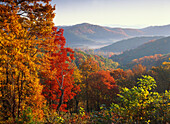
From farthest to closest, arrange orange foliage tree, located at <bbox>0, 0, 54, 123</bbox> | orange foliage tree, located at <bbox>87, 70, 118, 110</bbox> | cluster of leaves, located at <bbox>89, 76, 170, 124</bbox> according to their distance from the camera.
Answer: orange foliage tree, located at <bbox>87, 70, 118, 110</bbox> → orange foliage tree, located at <bbox>0, 0, 54, 123</bbox> → cluster of leaves, located at <bbox>89, 76, 170, 124</bbox>

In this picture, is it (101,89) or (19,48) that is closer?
(19,48)

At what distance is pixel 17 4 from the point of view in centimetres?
1016

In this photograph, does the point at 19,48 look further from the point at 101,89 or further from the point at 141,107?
the point at 101,89

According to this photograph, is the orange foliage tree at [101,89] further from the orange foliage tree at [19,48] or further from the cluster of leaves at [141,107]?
the cluster of leaves at [141,107]

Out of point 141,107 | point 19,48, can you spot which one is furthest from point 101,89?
point 141,107

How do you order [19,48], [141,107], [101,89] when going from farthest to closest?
[101,89] < [19,48] < [141,107]

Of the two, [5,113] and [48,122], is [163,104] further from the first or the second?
[5,113]

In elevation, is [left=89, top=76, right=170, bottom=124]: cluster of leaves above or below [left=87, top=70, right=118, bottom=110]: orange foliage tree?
above

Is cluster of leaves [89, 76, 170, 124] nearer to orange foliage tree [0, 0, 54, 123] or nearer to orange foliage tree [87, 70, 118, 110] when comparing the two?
orange foliage tree [0, 0, 54, 123]

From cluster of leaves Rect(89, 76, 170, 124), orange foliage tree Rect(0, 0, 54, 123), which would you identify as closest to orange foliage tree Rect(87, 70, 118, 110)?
orange foliage tree Rect(0, 0, 54, 123)

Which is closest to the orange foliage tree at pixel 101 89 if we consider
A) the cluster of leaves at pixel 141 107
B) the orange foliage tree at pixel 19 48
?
the orange foliage tree at pixel 19 48

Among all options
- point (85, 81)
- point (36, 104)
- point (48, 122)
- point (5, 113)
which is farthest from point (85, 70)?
point (48, 122)

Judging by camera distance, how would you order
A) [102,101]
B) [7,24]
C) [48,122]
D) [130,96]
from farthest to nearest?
[102,101]
[7,24]
[48,122]
[130,96]

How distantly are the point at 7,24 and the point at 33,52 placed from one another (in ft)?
9.88
